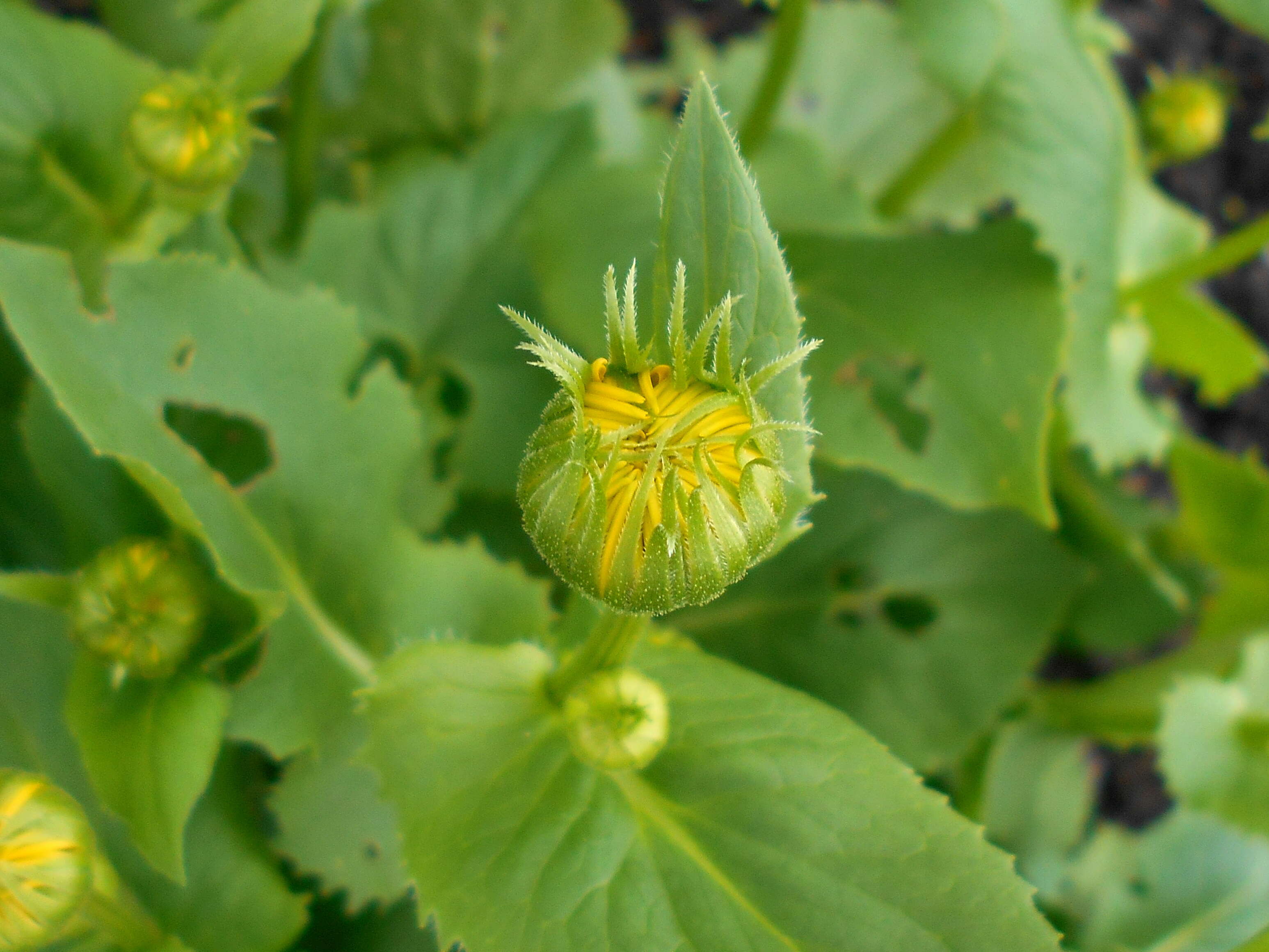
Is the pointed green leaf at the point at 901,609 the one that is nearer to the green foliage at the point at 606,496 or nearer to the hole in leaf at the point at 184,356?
the green foliage at the point at 606,496

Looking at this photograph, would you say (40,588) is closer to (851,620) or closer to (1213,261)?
(851,620)

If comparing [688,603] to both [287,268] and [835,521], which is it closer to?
[835,521]

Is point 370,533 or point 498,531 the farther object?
point 498,531

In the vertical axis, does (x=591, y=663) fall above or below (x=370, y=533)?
above

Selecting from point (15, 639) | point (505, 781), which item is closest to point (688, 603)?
point (505, 781)

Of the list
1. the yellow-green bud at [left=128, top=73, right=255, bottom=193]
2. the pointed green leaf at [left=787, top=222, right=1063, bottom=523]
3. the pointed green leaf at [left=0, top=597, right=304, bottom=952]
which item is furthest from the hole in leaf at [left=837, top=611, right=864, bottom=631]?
the yellow-green bud at [left=128, top=73, right=255, bottom=193]

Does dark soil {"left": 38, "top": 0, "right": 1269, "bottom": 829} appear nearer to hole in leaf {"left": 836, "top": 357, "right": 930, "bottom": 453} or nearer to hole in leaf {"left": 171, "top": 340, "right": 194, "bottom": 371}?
hole in leaf {"left": 836, "top": 357, "right": 930, "bottom": 453}

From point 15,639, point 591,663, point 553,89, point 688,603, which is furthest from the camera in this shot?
point 553,89

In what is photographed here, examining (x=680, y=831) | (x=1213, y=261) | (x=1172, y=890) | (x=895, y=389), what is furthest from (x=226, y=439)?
(x=1172, y=890)
